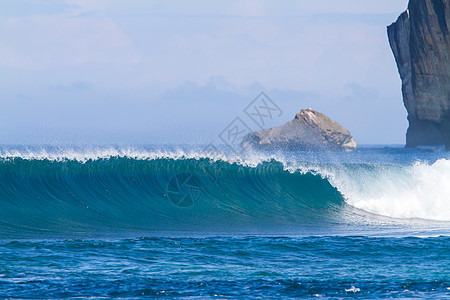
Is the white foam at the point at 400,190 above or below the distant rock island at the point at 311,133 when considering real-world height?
below

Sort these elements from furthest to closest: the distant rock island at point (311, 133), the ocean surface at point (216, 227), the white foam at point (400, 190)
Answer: the distant rock island at point (311, 133), the white foam at point (400, 190), the ocean surface at point (216, 227)

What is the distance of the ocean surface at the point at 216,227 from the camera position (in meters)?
6.60

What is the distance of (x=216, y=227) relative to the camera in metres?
11.9

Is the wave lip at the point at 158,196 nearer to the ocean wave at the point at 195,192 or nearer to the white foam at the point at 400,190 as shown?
the ocean wave at the point at 195,192

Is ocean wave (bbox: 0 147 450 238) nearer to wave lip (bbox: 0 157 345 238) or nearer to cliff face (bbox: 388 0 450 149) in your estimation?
wave lip (bbox: 0 157 345 238)

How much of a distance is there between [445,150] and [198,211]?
5982 cm

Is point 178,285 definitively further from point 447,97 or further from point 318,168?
point 447,97

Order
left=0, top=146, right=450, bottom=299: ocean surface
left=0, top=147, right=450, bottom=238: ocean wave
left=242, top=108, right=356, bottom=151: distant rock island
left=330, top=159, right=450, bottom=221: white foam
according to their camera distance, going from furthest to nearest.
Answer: left=242, top=108, right=356, bottom=151: distant rock island → left=330, top=159, right=450, bottom=221: white foam → left=0, top=147, right=450, bottom=238: ocean wave → left=0, top=146, right=450, bottom=299: ocean surface

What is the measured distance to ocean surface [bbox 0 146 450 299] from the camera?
21.7 feet

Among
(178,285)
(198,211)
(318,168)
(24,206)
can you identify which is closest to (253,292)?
(178,285)

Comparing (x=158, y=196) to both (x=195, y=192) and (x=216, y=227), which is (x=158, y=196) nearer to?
(x=195, y=192)

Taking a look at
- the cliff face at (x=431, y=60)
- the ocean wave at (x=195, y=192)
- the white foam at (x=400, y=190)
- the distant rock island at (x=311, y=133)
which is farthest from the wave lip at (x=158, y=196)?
the distant rock island at (x=311, y=133)

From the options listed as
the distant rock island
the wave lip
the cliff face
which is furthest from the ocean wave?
the distant rock island

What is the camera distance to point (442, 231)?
432 inches
